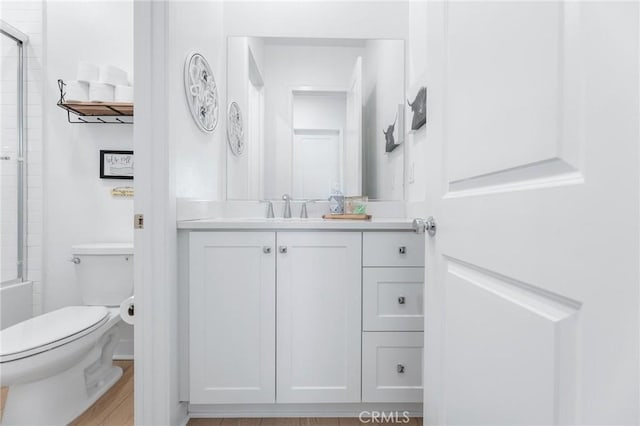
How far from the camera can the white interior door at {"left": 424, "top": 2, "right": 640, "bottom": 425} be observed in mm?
366

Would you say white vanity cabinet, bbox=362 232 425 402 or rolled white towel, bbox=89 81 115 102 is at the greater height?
rolled white towel, bbox=89 81 115 102

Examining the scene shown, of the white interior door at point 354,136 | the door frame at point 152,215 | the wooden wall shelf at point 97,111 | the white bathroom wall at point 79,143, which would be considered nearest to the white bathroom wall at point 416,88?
the white interior door at point 354,136

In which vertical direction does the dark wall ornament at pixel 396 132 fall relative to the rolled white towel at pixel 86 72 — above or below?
below

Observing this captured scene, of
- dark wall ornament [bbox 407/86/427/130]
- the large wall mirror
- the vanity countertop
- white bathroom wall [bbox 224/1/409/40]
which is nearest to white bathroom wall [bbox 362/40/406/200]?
the large wall mirror

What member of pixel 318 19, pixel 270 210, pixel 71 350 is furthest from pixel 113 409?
pixel 318 19

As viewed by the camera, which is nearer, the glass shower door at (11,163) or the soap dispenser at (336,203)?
the soap dispenser at (336,203)

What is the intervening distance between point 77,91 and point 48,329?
4.39 feet

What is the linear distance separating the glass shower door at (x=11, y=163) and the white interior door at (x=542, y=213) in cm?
260

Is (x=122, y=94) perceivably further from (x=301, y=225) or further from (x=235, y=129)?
(x=301, y=225)

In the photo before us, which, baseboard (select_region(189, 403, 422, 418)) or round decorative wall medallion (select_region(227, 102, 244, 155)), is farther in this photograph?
round decorative wall medallion (select_region(227, 102, 244, 155))

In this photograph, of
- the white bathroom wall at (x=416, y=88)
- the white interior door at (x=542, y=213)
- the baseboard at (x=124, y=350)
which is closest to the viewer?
the white interior door at (x=542, y=213)

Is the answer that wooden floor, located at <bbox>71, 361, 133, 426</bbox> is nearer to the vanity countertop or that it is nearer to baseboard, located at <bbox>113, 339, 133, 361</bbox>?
baseboard, located at <bbox>113, 339, 133, 361</bbox>

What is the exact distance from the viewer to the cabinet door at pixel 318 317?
1.48 metres

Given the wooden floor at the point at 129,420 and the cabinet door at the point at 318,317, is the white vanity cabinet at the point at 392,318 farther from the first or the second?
the wooden floor at the point at 129,420
